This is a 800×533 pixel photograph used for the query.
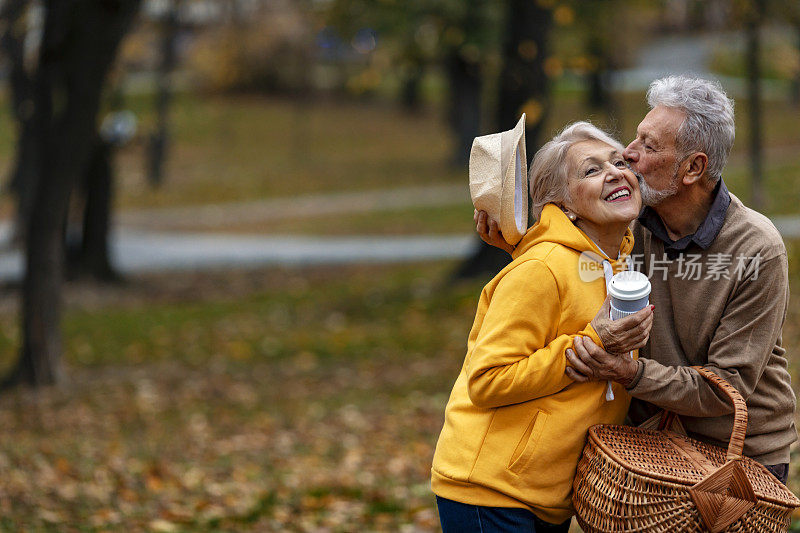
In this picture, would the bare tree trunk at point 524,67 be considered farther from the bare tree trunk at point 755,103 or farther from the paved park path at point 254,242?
the bare tree trunk at point 755,103

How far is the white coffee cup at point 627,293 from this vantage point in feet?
8.52

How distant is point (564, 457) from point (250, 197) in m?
29.1

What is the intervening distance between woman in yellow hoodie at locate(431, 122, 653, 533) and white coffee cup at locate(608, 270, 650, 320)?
66mm

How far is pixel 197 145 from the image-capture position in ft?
136

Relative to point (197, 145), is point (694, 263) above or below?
above

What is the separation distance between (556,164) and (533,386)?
0.62 m

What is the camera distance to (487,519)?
2836 mm

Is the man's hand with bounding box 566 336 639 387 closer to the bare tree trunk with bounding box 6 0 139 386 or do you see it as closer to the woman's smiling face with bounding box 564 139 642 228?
the woman's smiling face with bounding box 564 139 642 228

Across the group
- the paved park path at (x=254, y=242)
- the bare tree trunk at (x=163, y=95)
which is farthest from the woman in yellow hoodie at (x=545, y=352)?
the bare tree trunk at (x=163, y=95)

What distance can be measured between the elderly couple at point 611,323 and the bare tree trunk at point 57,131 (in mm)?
7720

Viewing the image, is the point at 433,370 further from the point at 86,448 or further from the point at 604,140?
the point at 604,140

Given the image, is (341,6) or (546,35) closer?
(546,35)

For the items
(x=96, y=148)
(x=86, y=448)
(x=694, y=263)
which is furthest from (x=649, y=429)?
(x=96, y=148)

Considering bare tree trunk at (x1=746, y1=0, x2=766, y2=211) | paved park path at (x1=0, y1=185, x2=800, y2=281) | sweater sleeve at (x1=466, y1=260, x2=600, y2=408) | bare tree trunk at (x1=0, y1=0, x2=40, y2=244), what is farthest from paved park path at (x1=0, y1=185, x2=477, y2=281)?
sweater sleeve at (x1=466, y1=260, x2=600, y2=408)
